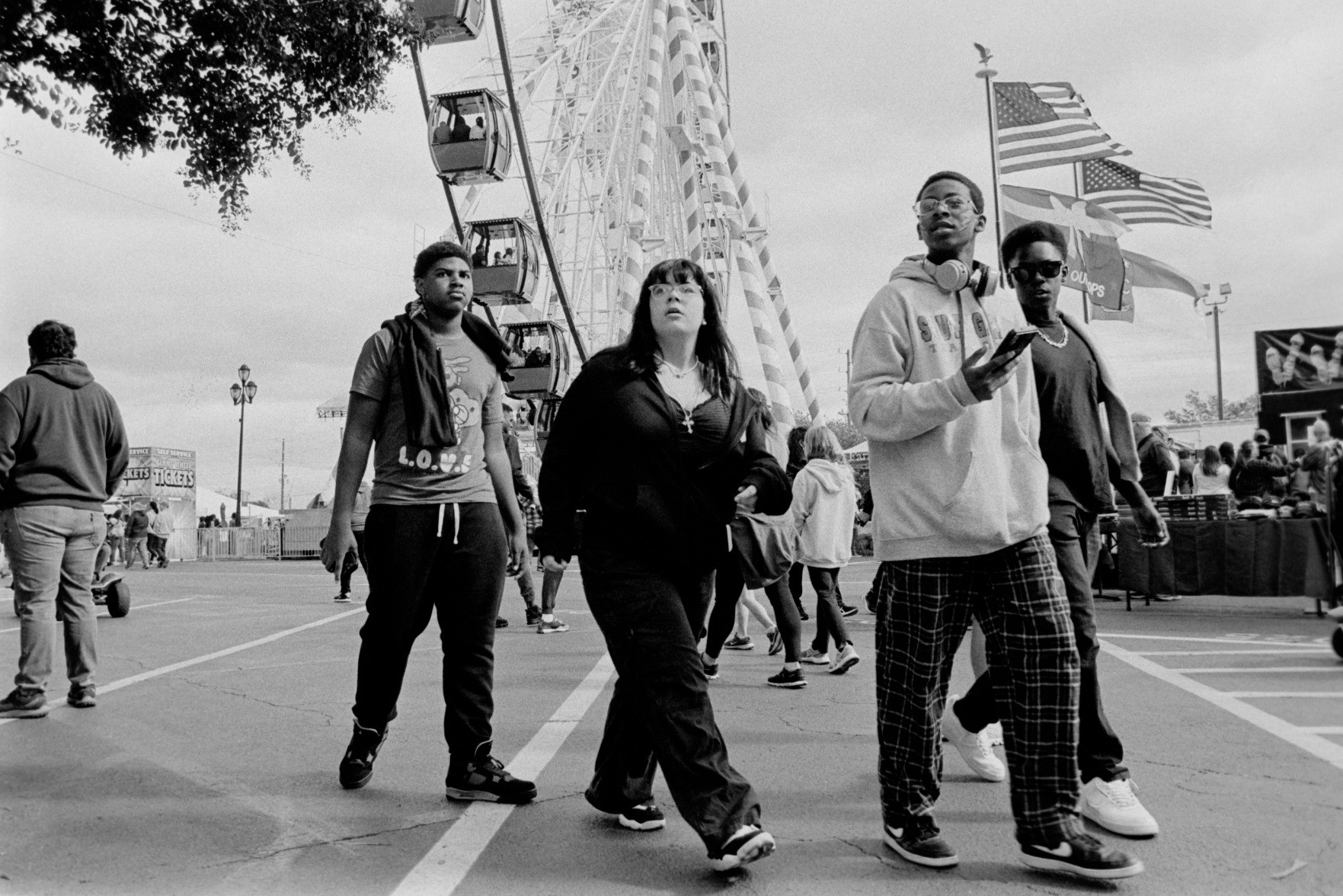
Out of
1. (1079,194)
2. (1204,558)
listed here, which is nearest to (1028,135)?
(1079,194)

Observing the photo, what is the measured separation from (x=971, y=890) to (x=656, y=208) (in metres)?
21.3

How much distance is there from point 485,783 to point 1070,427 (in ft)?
7.36

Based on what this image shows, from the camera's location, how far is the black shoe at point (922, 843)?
2.97 m

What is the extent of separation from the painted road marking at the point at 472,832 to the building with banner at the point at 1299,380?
77 cm

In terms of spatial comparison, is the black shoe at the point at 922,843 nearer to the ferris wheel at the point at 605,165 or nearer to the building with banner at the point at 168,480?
the ferris wheel at the point at 605,165

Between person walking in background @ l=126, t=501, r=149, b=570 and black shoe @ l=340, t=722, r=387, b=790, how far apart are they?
2415cm

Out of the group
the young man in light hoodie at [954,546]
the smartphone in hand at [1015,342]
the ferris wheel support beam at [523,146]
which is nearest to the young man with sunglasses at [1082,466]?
the young man in light hoodie at [954,546]

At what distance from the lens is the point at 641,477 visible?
126 inches

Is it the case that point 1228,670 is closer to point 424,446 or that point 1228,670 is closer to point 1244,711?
point 1244,711

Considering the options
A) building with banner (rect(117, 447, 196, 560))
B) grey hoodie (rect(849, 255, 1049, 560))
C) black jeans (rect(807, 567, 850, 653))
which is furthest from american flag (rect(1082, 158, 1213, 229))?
building with banner (rect(117, 447, 196, 560))

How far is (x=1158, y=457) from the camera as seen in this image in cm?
948

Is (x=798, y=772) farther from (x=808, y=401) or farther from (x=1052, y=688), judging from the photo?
(x=808, y=401)

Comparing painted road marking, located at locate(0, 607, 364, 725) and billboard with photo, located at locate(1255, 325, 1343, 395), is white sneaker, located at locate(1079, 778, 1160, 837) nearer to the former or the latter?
billboard with photo, located at locate(1255, 325, 1343, 395)

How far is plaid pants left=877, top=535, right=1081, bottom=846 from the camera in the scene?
292cm
